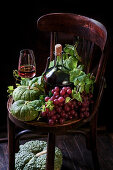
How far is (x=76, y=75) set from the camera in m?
1.46

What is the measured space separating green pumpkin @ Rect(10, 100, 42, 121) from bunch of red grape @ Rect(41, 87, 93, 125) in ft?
0.13

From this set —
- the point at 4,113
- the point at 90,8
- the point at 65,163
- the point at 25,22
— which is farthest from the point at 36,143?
the point at 90,8

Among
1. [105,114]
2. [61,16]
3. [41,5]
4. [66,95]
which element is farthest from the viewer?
[105,114]

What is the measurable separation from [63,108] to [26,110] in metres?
0.17

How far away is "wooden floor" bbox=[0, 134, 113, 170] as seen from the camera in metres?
2.00

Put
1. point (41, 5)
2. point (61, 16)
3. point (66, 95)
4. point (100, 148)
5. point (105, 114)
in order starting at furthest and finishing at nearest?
point (105, 114), point (100, 148), point (41, 5), point (61, 16), point (66, 95)

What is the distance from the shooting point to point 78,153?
6.94ft

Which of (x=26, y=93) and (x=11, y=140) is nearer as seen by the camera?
(x=26, y=93)

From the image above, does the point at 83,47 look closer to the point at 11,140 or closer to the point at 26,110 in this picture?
the point at 26,110

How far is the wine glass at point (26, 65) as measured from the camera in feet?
5.19

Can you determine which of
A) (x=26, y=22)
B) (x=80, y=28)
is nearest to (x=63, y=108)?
(x=80, y=28)

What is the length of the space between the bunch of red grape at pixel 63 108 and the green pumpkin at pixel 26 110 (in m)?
0.04

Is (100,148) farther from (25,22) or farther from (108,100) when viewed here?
(25,22)

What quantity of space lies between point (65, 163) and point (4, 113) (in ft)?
1.94
